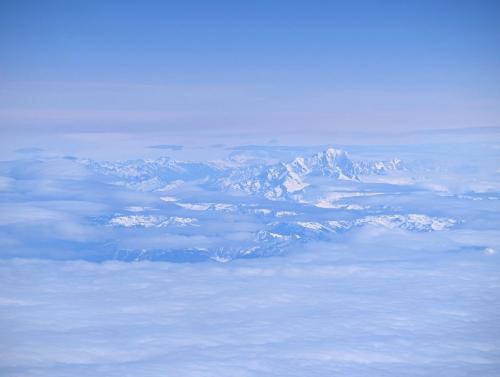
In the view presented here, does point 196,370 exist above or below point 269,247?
above

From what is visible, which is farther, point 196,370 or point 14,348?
point 14,348

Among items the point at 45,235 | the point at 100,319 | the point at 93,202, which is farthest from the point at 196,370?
the point at 93,202

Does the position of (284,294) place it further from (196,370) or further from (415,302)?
(196,370)

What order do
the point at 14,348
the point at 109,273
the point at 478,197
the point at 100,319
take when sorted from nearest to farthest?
the point at 14,348 → the point at 100,319 → the point at 109,273 → the point at 478,197

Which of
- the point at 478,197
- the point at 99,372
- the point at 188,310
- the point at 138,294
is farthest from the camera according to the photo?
the point at 478,197

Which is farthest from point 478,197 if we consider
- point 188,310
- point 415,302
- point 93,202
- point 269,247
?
point 188,310

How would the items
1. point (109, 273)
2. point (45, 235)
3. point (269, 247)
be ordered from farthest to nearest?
point (269, 247) → point (45, 235) → point (109, 273)

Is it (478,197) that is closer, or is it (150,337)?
(150,337)

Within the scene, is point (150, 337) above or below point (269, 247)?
above

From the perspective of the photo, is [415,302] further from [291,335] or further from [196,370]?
[196,370]
